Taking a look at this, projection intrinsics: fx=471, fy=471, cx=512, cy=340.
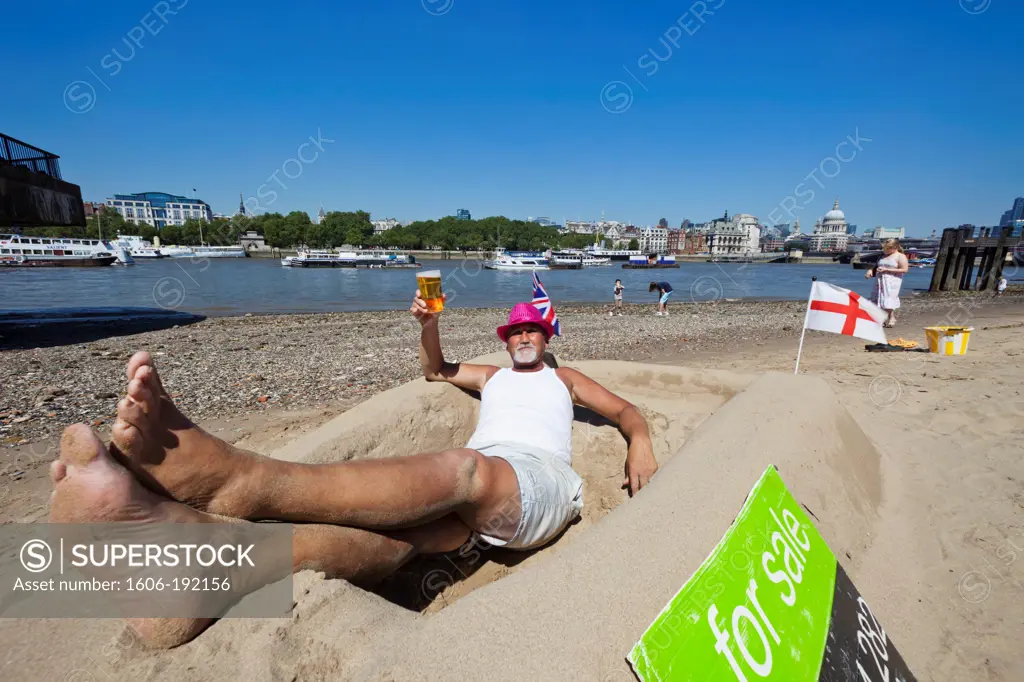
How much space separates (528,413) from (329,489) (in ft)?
4.53

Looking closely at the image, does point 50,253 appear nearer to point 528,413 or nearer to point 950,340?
point 528,413

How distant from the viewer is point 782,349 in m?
10.3

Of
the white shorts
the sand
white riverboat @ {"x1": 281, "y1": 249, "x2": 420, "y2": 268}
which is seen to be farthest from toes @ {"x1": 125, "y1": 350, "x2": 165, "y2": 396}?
white riverboat @ {"x1": 281, "y1": 249, "x2": 420, "y2": 268}

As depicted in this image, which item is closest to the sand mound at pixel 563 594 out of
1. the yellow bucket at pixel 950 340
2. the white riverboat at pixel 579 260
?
the yellow bucket at pixel 950 340

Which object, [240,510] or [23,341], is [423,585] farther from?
[23,341]

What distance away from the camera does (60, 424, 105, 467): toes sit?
133 centimetres

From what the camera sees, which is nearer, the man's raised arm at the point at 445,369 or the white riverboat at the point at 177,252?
the man's raised arm at the point at 445,369

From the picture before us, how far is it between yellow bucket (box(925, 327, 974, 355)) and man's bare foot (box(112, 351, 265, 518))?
369 inches

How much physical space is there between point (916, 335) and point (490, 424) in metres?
12.9

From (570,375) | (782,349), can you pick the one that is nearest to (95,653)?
(570,375)

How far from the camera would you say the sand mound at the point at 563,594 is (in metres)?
1.30

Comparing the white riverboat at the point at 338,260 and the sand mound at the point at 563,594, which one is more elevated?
the sand mound at the point at 563,594

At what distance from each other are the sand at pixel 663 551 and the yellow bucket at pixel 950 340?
2740mm

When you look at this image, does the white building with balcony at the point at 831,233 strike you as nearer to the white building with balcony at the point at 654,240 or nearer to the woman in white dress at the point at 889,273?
the white building with balcony at the point at 654,240
